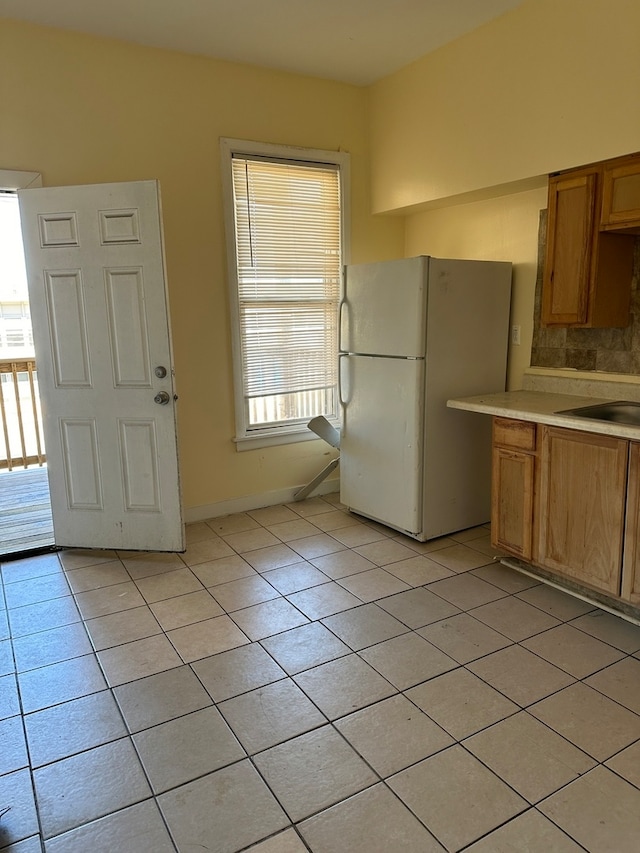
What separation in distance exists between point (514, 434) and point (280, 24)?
2.39m

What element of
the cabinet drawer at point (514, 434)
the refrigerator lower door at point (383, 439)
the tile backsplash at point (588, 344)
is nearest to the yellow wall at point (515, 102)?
the tile backsplash at point (588, 344)

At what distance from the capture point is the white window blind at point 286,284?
3730 mm

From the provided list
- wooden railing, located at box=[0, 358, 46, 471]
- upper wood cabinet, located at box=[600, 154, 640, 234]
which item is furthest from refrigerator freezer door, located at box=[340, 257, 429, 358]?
wooden railing, located at box=[0, 358, 46, 471]

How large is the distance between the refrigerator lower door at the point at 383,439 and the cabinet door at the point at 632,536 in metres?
1.14

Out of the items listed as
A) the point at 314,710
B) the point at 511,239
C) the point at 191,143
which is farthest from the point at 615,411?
the point at 191,143

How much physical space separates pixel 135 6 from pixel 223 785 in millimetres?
3267

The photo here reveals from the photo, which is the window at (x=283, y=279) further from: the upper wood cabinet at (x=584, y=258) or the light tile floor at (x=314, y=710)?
the upper wood cabinet at (x=584, y=258)

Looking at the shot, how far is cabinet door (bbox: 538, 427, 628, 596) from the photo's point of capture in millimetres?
2428

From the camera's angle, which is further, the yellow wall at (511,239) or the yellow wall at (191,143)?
the yellow wall at (511,239)

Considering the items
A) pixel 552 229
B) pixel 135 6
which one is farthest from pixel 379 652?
pixel 135 6

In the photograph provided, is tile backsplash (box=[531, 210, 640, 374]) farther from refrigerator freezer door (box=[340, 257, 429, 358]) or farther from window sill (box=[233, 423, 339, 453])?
window sill (box=[233, 423, 339, 453])

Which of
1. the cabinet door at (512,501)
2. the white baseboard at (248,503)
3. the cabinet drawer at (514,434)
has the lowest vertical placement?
the white baseboard at (248,503)

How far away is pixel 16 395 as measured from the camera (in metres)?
5.09

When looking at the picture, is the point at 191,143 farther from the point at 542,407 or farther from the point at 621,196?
the point at 542,407
